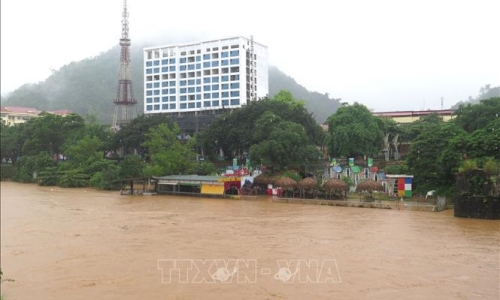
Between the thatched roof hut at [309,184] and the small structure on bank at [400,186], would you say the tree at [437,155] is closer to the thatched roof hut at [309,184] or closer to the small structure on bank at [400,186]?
the small structure on bank at [400,186]

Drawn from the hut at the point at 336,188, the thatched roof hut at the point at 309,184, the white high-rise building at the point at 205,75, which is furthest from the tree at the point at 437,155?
the white high-rise building at the point at 205,75

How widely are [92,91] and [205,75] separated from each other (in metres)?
31.0

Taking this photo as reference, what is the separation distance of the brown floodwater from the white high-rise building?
30.5 m

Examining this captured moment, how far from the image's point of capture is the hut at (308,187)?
75.5ft

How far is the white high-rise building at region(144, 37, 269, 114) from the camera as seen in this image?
48531 mm

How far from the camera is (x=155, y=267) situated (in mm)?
10766

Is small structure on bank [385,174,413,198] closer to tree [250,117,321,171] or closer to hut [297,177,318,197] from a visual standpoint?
hut [297,177,318,197]

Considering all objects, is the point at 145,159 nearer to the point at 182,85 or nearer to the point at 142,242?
the point at 182,85

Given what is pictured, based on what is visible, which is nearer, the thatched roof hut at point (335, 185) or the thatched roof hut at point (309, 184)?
the thatched roof hut at point (335, 185)

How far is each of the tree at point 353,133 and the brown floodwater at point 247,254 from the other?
9.76 metres

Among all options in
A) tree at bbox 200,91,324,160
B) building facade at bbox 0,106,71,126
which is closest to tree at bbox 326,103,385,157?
tree at bbox 200,91,324,160

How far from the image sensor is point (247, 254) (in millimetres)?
12148

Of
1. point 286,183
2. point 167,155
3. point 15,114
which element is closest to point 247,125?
point 167,155

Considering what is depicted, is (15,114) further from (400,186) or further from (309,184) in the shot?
(400,186)
